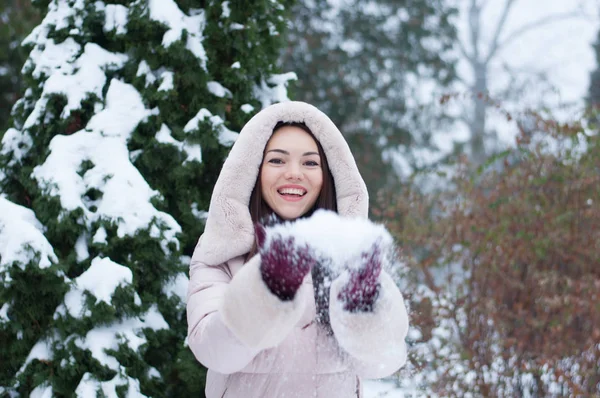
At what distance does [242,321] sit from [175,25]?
1.85 m

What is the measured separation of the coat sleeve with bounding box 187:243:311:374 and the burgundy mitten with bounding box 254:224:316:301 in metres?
0.02

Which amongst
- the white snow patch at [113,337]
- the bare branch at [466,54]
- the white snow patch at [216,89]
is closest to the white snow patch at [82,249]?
the white snow patch at [113,337]

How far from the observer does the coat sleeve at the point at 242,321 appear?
162cm

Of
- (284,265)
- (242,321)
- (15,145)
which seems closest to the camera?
(284,265)

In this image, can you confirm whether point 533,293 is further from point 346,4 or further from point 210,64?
point 346,4

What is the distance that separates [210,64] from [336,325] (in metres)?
1.87

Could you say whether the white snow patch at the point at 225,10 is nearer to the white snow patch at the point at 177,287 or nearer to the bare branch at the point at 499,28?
the white snow patch at the point at 177,287

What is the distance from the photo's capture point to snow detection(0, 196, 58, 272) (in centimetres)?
271

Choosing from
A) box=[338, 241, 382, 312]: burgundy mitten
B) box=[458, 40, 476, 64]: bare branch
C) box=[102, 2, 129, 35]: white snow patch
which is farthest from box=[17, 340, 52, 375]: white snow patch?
box=[458, 40, 476, 64]: bare branch

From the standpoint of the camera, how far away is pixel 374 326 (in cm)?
172

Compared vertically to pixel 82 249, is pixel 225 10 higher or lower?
higher

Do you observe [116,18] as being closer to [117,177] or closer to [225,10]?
[225,10]

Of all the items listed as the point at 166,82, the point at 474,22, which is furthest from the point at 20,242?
the point at 474,22

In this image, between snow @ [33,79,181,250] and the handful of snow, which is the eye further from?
snow @ [33,79,181,250]
